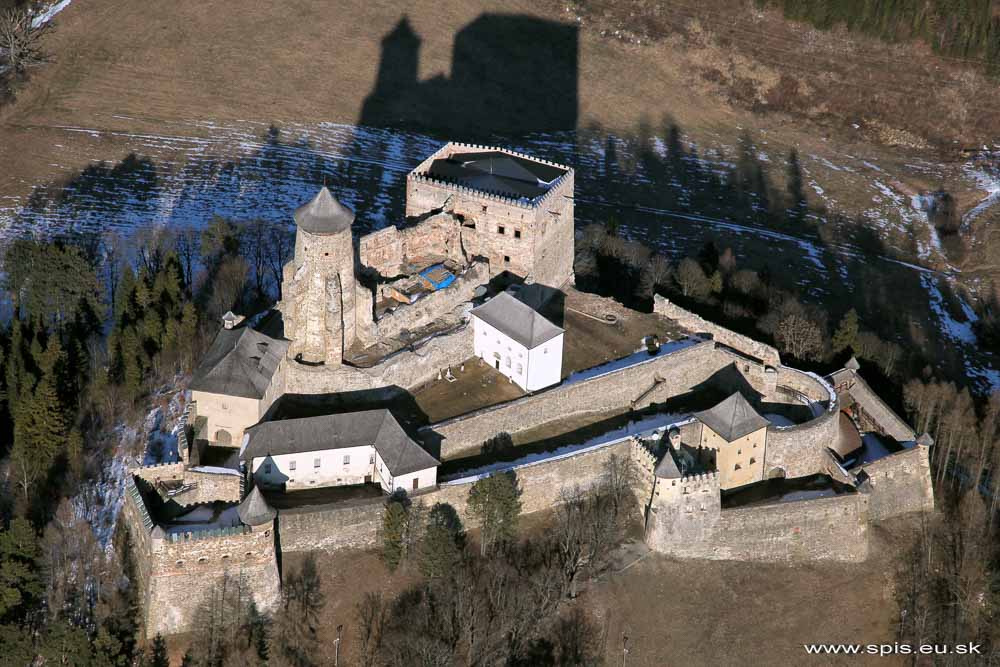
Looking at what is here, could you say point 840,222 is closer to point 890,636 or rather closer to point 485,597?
point 890,636

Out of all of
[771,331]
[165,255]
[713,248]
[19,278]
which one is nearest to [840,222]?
[713,248]

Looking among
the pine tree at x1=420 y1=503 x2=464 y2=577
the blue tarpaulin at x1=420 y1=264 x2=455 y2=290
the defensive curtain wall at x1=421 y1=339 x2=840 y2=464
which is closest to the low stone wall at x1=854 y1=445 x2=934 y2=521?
the defensive curtain wall at x1=421 y1=339 x2=840 y2=464

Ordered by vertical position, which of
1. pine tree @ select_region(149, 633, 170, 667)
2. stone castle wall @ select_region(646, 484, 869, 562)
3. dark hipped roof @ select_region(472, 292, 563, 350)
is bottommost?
pine tree @ select_region(149, 633, 170, 667)

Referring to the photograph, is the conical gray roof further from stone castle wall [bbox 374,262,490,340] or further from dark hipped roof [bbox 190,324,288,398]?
stone castle wall [bbox 374,262,490,340]

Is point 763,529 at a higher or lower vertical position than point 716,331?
lower

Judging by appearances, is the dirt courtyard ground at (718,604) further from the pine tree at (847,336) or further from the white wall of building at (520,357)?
the pine tree at (847,336)

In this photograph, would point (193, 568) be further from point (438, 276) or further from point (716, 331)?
point (716, 331)

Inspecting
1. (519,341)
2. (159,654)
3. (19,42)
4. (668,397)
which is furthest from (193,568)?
(19,42)
